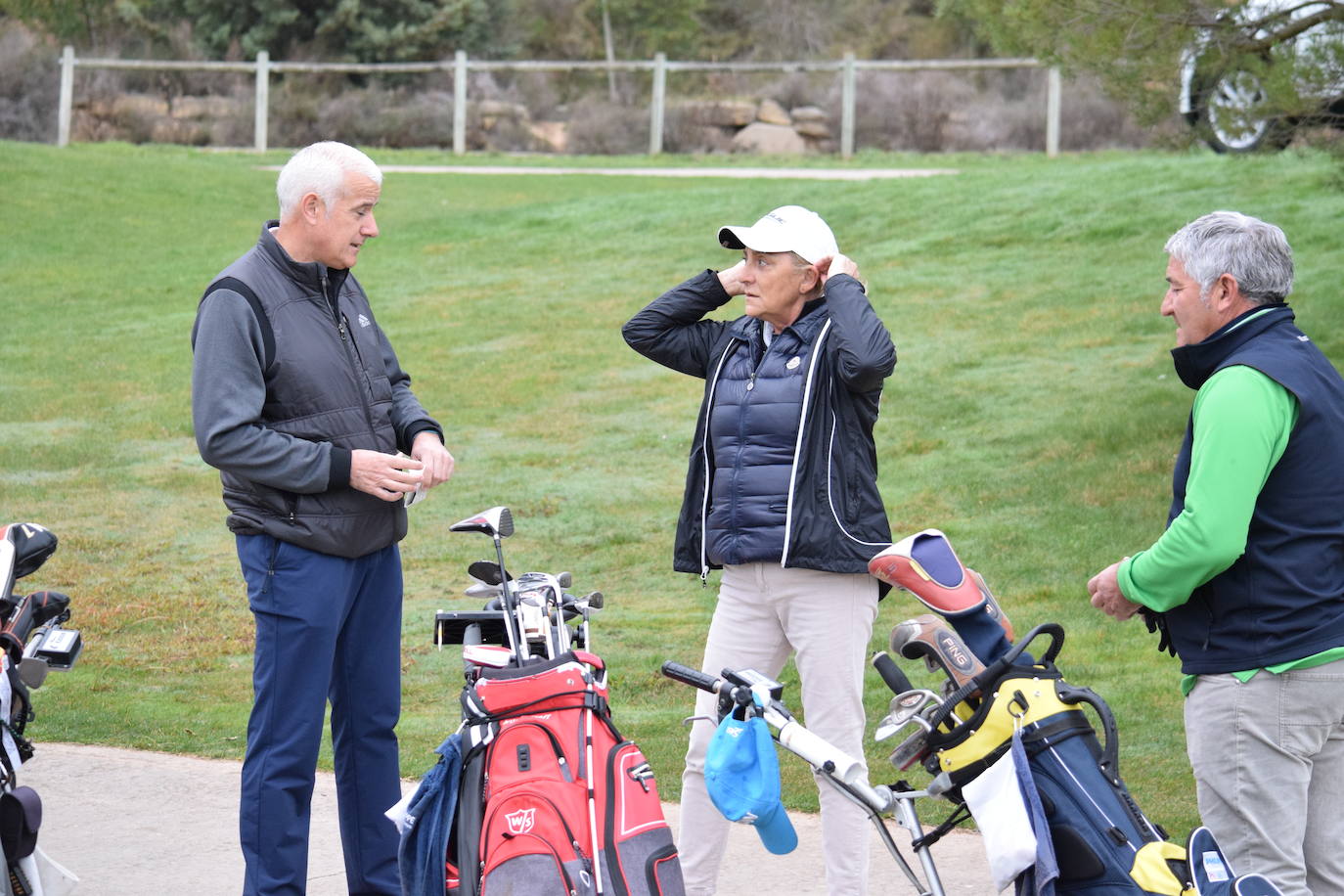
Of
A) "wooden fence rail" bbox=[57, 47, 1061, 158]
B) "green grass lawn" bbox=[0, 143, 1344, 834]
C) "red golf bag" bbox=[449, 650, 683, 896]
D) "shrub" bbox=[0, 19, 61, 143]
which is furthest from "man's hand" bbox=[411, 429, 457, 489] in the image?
"shrub" bbox=[0, 19, 61, 143]

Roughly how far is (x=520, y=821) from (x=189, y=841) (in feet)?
6.43

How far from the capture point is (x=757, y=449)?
4340mm

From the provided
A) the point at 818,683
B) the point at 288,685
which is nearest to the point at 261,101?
the point at 288,685

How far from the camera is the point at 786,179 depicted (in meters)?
22.1

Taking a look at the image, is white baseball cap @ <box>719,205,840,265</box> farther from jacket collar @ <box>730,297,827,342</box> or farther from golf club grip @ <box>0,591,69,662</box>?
golf club grip @ <box>0,591,69,662</box>

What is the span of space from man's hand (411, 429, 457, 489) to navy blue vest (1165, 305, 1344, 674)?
191 cm

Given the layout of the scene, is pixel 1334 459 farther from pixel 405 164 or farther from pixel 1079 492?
pixel 405 164

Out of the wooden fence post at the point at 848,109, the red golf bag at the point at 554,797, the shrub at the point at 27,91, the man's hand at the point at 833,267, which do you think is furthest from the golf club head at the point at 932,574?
the shrub at the point at 27,91

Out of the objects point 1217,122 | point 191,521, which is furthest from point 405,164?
point 1217,122

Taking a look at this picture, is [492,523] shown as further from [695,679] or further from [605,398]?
[605,398]

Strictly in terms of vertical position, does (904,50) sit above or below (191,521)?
above

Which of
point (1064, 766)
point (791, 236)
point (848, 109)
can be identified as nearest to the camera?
point (1064, 766)

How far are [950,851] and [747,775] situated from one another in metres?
2.20

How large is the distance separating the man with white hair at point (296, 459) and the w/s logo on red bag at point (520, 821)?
2.61 ft
